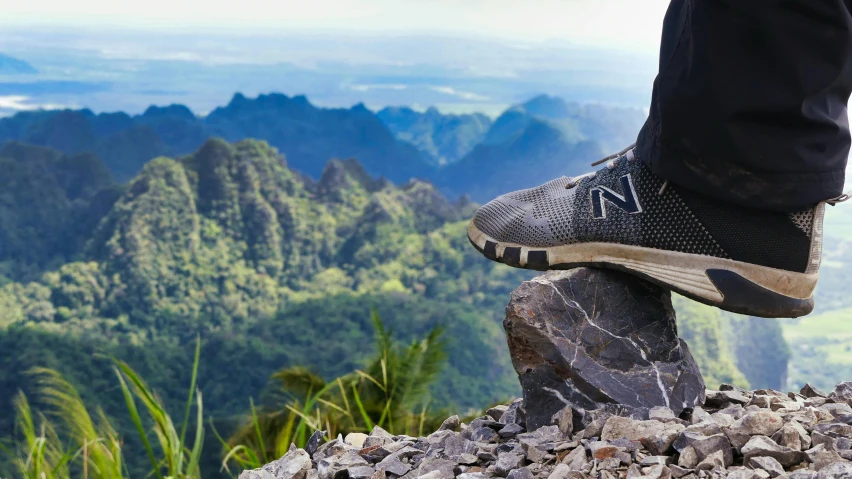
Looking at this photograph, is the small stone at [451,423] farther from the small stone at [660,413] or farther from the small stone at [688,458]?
the small stone at [688,458]

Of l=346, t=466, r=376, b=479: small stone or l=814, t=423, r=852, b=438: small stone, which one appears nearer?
l=814, t=423, r=852, b=438: small stone

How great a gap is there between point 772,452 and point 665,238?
650mm

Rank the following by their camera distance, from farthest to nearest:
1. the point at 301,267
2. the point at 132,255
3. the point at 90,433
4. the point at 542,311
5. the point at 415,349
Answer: the point at 301,267
the point at 132,255
the point at 415,349
the point at 90,433
the point at 542,311

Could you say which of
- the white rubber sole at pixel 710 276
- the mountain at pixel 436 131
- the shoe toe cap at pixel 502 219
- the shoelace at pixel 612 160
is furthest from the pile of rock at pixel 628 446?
the mountain at pixel 436 131

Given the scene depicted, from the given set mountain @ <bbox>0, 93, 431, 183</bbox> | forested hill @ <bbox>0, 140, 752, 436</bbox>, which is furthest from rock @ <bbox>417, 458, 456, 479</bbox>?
mountain @ <bbox>0, 93, 431, 183</bbox>

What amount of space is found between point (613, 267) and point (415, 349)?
316 cm

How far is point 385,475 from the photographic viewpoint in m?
2.10

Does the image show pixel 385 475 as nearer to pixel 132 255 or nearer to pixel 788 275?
pixel 788 275

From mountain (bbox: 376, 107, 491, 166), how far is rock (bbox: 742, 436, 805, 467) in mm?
67023

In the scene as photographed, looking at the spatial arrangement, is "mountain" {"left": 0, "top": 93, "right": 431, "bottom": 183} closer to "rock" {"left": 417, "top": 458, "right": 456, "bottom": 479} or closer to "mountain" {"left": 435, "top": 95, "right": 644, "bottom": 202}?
"mountain" {"left": 435, "top": 95, "right": 644, "bottom": 202}

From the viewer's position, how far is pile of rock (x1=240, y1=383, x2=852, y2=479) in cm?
181

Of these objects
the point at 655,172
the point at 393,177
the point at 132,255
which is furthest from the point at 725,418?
the point at 393,177

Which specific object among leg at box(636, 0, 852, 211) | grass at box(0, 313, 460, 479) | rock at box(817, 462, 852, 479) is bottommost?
grass at box(0, 313, 460, 479)

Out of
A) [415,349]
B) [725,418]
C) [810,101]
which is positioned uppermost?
[810,101]
